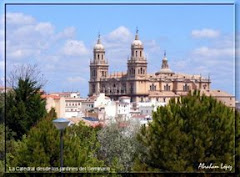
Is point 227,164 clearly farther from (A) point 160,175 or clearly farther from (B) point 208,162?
(A) point 160,175

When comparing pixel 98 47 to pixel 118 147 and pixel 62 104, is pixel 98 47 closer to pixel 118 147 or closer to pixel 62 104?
pixel 118 147

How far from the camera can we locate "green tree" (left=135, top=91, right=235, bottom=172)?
7.03 m

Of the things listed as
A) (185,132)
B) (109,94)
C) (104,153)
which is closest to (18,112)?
(104,153)

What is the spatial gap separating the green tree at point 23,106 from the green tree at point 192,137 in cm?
240

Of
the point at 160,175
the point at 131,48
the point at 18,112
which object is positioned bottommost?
the point at 160,175

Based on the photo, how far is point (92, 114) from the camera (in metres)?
15.8

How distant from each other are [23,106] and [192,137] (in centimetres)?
335

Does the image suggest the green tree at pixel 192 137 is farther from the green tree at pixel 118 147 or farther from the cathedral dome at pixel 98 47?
the cathedral dome at pixel 98 47

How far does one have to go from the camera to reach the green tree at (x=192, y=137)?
23.1 feet

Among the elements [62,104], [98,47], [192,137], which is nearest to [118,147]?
[62,104]

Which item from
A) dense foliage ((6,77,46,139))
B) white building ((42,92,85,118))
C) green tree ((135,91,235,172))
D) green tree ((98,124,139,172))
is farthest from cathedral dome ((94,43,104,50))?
white building ((42,92,85,118))

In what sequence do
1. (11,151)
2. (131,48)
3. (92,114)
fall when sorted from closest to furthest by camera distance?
(131,48), (11,151), (92,114)

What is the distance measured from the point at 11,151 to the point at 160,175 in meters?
2.01

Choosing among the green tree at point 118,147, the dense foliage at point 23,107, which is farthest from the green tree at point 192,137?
the dense foliage at point 23,107
